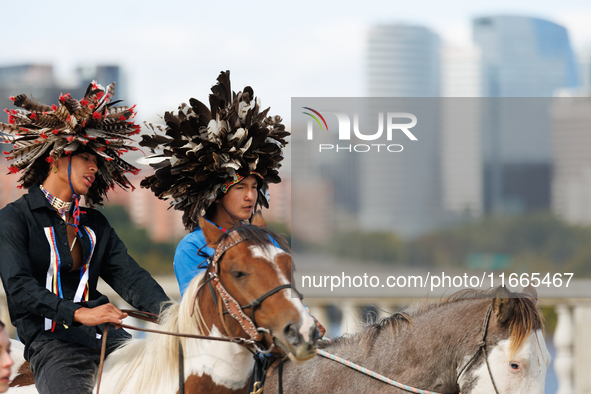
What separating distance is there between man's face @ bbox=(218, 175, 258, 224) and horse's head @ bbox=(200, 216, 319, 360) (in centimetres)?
73

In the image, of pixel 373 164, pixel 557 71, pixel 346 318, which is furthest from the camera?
pixel 373 164

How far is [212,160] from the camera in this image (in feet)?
12.0

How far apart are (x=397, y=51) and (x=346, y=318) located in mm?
51275

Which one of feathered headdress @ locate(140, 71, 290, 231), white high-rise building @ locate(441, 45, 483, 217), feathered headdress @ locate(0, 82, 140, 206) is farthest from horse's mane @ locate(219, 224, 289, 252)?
white high-rise building @ locate(441, 45, 483, 217)

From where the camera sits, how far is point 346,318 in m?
6.56

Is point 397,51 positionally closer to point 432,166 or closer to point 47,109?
point 432,166

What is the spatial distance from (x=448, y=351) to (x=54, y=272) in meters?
2.22

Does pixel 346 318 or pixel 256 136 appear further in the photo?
pixel 346 318

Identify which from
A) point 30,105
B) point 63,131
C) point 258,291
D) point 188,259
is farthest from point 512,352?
point 30,105

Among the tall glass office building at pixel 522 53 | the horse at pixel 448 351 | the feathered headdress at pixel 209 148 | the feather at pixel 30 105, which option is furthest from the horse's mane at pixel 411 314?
the tall glass office building at pixel 522 53

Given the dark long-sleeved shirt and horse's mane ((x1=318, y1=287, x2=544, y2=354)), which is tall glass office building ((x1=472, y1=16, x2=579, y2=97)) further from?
the dark long-sleeved shirt

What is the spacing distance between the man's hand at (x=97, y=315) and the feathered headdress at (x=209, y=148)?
2.84 ft

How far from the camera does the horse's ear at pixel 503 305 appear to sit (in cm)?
344

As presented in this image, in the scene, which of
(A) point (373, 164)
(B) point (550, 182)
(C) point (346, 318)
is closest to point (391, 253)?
(A) point (373, 164)
